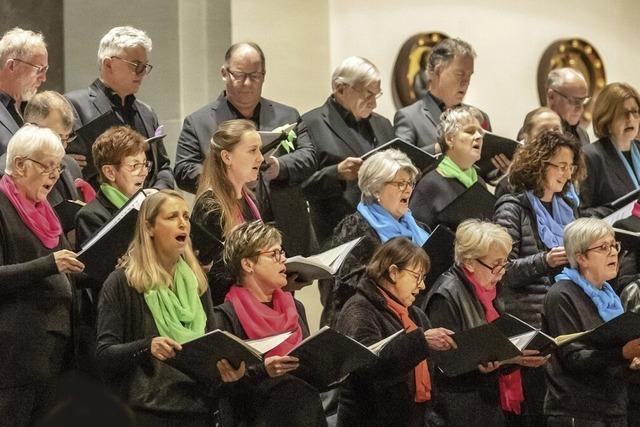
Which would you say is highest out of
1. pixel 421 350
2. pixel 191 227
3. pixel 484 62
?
pixel 484 62

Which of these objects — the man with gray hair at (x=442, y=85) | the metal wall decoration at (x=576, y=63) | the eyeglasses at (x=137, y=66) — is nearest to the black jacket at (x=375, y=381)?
the eyeglasses at (x=137, y=66)

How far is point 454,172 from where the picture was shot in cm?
485

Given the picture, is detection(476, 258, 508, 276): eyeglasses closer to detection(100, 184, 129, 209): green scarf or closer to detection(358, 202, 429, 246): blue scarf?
detection(358, 202, 429, 246): blue scarf

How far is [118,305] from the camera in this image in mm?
3225

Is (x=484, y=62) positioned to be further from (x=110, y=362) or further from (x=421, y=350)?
(x=110, y=362)

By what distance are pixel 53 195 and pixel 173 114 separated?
198 centimetres

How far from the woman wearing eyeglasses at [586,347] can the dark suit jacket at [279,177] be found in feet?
3.77

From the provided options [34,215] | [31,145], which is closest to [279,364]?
[34,215]

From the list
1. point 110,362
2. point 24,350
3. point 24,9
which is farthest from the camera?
point 24,9

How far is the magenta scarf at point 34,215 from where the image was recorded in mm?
3479

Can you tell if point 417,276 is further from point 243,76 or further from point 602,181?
point 602,181

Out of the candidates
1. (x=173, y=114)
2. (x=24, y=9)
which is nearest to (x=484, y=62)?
(x=173, y=114)

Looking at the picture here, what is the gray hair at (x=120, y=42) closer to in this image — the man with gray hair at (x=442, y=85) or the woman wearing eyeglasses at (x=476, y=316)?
the man with gray hair at (x=442, y=85)

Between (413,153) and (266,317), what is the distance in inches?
55.3
